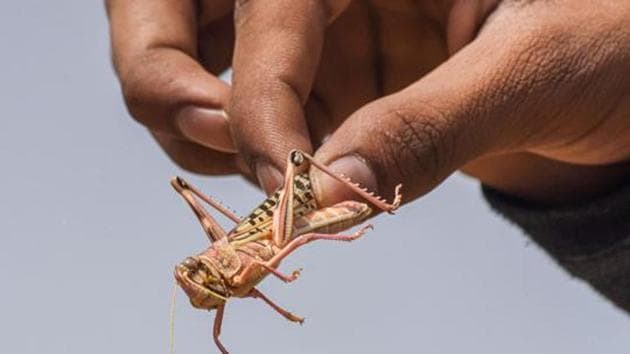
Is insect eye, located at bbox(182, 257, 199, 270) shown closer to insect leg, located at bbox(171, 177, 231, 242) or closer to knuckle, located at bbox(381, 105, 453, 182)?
insect leg, located at bbox(171, 177, 231, 242)

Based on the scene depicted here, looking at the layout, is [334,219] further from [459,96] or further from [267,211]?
[459,96]

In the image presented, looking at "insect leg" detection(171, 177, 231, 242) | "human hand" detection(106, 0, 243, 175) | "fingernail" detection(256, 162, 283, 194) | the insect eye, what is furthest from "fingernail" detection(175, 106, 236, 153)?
the insect eye

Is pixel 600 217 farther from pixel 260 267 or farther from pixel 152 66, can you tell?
pixel 260 267

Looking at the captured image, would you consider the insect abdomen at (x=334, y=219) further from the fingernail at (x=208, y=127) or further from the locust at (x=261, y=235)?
the fingernail at (x=208, y=127)

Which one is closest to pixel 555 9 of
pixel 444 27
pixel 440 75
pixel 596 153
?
pixel 440 75

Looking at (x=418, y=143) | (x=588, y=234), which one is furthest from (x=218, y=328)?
(x=588, y=234)

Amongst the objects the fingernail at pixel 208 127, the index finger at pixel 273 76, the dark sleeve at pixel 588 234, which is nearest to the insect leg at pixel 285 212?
the index finger at pixel 273 76
